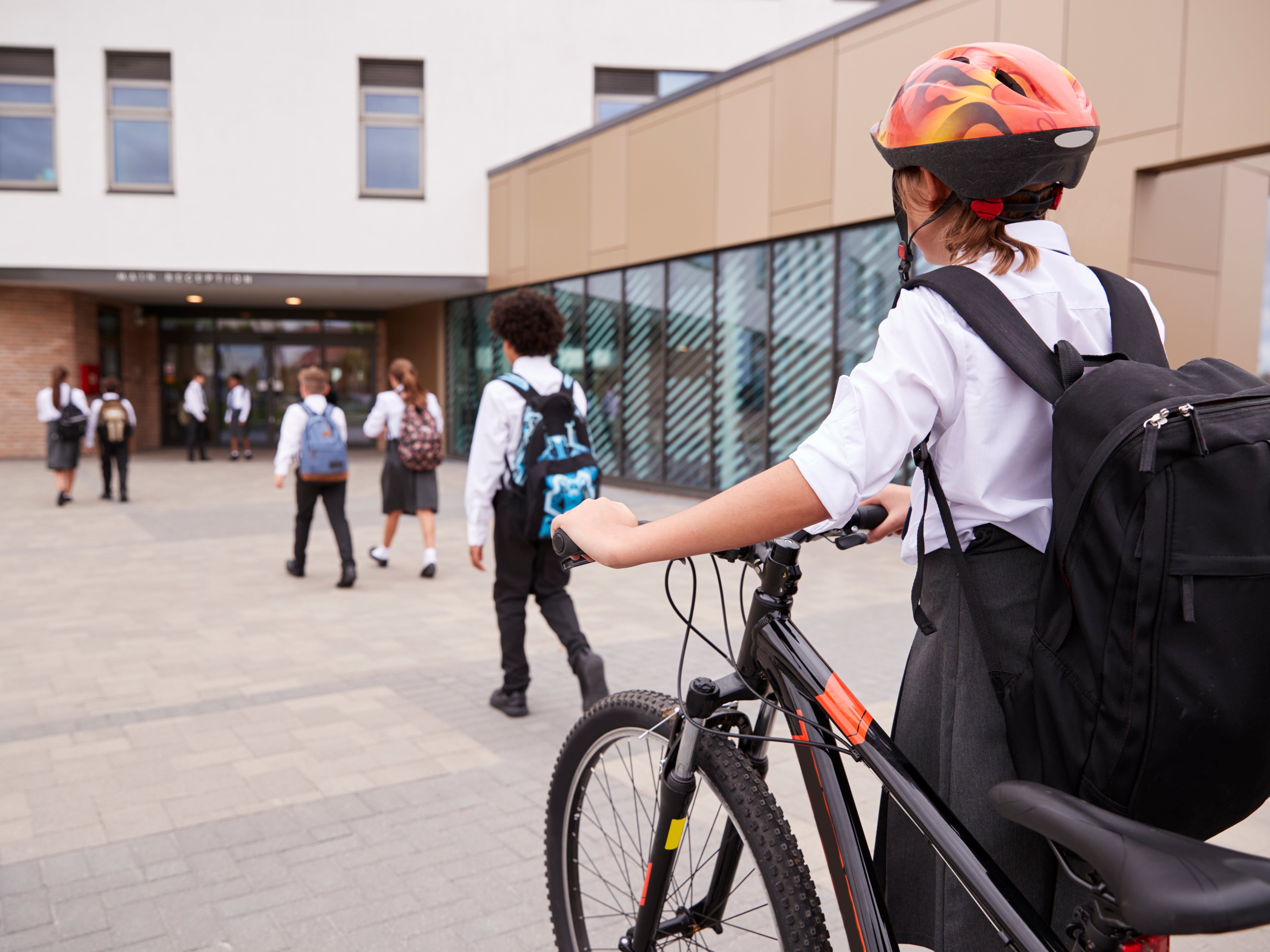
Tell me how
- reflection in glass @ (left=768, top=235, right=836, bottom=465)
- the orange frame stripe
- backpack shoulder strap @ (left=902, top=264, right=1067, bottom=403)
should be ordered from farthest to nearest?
reflection in glass @ (left=768, top=235, right=836, bottom=465) → the orange frame stripe → backpack shoulder strap @ (left=902, top=264, right=1067, bottom=403)

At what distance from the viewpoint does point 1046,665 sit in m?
1.27

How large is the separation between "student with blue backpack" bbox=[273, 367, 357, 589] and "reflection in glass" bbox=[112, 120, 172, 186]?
534 inches

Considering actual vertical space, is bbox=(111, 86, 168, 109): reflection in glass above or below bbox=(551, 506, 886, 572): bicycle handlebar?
above

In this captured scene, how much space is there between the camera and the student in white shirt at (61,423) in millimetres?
12430

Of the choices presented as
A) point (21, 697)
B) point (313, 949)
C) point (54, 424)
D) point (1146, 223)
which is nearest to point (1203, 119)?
point (1146, 223)

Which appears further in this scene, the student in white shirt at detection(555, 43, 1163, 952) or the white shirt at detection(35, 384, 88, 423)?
the white shirt at detection(35, 384, 88, 423)

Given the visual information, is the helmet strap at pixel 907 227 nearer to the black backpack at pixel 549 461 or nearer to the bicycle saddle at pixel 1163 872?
the bicycle saddle at pixel 1163 872

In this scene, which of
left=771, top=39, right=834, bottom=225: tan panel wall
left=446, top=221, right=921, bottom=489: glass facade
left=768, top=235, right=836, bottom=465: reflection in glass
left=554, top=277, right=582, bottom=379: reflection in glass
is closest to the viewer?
left=771, top=39, right=834, bottom=225: tan panel wall

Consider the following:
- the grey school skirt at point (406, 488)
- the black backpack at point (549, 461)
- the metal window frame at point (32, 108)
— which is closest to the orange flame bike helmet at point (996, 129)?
the black backpack at point (549, 461)

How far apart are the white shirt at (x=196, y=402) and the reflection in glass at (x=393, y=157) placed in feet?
18.0

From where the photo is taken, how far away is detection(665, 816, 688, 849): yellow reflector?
1875 mm

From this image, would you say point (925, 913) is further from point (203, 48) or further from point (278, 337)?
point (278, 337)

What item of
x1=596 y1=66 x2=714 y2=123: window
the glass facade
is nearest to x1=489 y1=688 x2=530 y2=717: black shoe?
the glass facade

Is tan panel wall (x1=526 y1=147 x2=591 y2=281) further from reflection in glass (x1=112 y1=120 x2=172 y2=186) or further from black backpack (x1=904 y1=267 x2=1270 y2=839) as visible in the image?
black backpack (x1=904 y1=267 x2=1270 y2=839)
